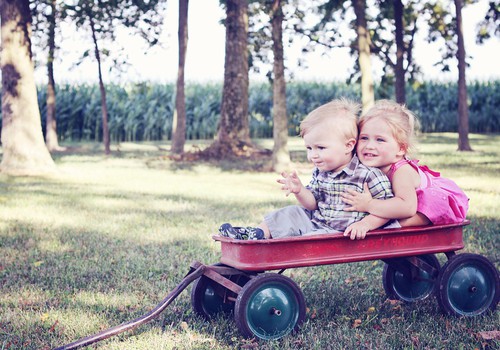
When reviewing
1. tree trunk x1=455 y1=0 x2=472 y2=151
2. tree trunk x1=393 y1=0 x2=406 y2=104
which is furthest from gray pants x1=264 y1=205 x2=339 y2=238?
tree trunk x1=455 y1=0 x2=472 y2=151

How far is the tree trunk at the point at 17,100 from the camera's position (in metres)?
13.1

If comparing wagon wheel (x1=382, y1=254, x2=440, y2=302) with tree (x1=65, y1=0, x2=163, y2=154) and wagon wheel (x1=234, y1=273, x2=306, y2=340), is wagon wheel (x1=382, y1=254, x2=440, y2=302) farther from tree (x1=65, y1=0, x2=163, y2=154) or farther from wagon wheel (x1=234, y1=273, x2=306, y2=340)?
tree (x1=65, y1=0, x2=163, y2=154)

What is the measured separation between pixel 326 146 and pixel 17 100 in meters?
10.4

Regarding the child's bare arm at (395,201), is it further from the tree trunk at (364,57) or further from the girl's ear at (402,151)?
the tree trunk at (364,57)

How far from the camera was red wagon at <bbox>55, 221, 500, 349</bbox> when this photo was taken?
12.6 feet

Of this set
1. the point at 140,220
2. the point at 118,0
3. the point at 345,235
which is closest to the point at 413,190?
the point at 345,235

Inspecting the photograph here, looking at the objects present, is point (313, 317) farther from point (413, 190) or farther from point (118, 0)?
point (118, 0)

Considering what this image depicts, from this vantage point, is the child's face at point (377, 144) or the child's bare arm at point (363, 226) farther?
the child's face at point (377, 144)

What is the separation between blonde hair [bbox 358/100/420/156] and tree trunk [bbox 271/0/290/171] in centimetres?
870

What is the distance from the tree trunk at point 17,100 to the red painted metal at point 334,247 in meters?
9.98

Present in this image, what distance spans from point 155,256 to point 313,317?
6.86 feet

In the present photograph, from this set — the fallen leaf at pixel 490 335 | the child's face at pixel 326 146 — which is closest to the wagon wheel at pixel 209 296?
the child's face at pixel 326 146

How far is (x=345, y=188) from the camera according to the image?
4.23 metres

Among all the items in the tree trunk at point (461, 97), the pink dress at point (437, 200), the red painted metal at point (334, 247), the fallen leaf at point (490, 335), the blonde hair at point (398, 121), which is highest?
the tree trunk at point (461, 97)
